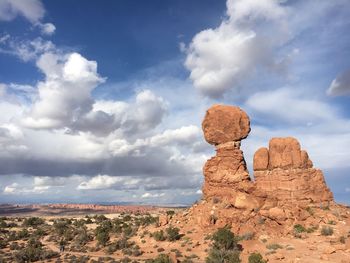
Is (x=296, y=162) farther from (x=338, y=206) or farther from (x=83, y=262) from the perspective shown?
(x=83, y=262)

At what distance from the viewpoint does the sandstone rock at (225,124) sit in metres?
50.0

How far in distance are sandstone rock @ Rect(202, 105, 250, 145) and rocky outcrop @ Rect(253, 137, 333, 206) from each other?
622 centimetres

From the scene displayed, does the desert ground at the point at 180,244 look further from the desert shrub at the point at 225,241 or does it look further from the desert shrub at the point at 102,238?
the desert shrub at the point at 225,241

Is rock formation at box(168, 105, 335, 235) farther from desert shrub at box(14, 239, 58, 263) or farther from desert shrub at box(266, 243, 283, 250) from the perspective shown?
desert shrub at box(14, 239, 58, 263)

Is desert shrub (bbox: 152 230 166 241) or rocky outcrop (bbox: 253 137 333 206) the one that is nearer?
desert shrub (bbox: 152 230 166 241)

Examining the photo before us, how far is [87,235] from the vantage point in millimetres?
55875

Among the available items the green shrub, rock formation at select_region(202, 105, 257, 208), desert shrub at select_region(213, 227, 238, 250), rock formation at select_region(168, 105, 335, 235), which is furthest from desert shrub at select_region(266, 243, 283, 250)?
the green shrub

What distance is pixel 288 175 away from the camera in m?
51.2

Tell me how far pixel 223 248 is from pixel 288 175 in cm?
1741

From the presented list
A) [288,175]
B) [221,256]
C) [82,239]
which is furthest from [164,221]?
[288,175]

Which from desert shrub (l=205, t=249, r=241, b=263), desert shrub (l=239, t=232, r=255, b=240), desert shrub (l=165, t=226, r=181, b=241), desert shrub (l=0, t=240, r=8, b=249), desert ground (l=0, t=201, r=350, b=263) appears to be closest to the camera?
desert shrub (l=205, t=249, r=241, b=263)

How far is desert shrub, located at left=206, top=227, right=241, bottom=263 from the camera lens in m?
36.1

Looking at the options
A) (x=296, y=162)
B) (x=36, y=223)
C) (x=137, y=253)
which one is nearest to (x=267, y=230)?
(x=296, y=162)

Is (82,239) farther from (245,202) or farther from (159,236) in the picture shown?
(245,202)
